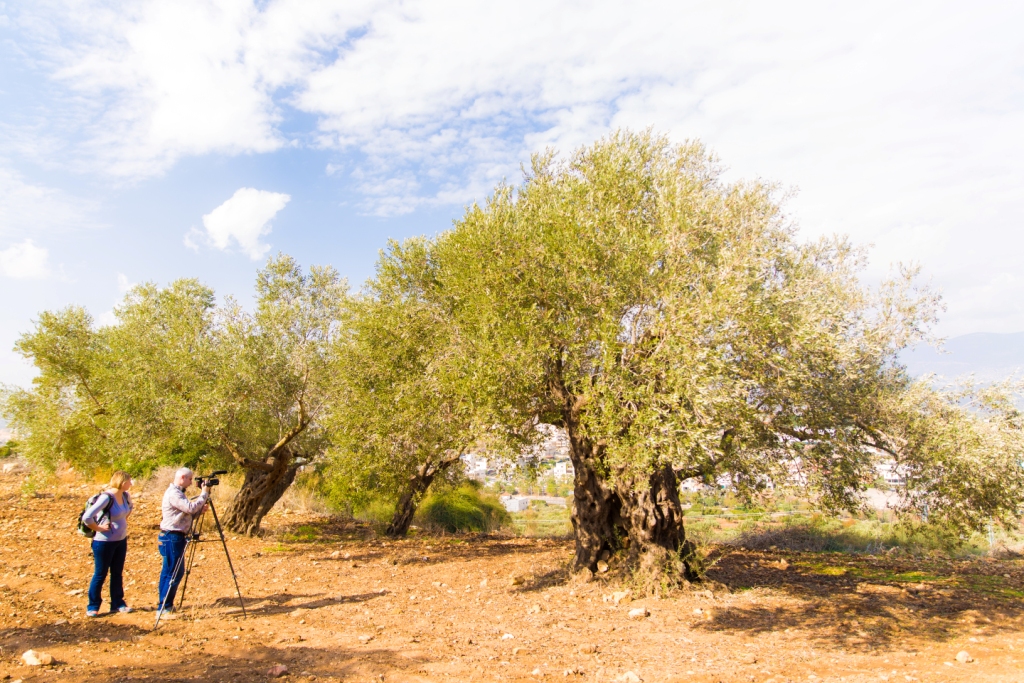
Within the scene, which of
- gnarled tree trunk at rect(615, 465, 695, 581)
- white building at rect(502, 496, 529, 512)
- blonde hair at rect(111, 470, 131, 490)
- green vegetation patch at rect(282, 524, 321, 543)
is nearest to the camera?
blonde hair at rect(111, 470, 131, 490)

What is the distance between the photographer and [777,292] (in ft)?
31.8

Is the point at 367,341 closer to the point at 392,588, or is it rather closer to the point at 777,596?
the point at 392,588

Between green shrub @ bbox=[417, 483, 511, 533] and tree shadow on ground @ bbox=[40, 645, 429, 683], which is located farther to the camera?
green shrub @ bbox=[417, 483, 511, 533]

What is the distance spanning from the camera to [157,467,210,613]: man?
32.0ft

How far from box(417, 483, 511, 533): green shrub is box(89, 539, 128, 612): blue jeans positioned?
1405 centimetres

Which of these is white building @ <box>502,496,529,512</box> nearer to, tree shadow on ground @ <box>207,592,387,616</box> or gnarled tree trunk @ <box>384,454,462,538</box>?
gnarled tree trunk @ <box>384,454,462,538</box>

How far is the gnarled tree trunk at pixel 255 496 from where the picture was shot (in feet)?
59.5

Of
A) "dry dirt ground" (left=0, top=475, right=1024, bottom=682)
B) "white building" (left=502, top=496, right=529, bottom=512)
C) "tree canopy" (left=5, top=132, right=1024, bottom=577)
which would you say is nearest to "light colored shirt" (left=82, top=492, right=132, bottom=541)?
"dry dirt ground" (left=0, top=475, right=1024, bottom=682)

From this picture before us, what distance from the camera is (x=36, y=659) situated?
6.81 meters

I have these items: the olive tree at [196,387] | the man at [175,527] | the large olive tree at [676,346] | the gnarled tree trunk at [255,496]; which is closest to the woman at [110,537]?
the man at [175,527]

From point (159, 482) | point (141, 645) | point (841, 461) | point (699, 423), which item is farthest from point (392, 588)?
point (159, 482)

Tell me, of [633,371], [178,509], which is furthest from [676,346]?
[178,509]

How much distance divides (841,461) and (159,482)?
29248mm

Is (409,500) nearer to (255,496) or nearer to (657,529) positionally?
(255,496)
